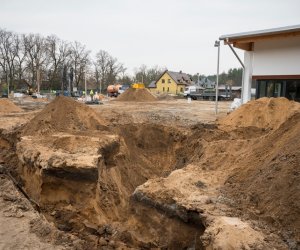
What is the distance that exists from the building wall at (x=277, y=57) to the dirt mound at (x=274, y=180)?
849 cm

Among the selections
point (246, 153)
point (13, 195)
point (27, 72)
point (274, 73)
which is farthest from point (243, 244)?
point (27, 72)

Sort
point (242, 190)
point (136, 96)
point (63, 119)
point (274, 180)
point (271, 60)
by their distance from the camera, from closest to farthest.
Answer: point (274, 180)
point (242, 190)
point (63, 119)
point (271, 60)
point (136, 96)

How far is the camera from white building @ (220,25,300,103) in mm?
14031

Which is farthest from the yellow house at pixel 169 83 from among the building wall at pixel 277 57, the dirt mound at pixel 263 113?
the dirt mound at pixel 263 113

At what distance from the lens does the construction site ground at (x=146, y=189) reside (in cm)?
456

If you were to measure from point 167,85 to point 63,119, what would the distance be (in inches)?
2597

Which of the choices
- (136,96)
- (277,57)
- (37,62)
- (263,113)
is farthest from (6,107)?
(37,62)

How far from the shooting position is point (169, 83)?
7644cm

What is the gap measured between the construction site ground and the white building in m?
2.86

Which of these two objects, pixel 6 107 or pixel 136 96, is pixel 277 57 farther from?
pixel 136 96

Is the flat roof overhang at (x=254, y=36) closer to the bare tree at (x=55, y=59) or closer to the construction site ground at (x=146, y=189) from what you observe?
the construction site ground at (x=146, y=189)

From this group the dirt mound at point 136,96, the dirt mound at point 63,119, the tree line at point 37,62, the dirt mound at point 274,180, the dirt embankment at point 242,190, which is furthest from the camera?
the tree line at point 37,62

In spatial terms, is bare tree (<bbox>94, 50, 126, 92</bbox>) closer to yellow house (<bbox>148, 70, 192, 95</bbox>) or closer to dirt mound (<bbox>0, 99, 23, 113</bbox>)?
yellow house (<bbox>148, 70, 192, 95</bbox>)

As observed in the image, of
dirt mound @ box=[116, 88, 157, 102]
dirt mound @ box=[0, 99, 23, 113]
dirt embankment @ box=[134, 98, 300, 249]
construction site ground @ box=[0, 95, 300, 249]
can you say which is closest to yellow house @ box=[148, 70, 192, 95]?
dirt mound @ box=[116, 88, 157, 102]
